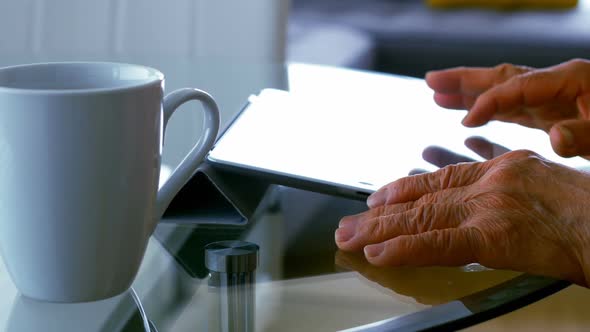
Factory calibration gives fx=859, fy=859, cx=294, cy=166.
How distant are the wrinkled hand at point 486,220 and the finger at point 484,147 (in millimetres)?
135

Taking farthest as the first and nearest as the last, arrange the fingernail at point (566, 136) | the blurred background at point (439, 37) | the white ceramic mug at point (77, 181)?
1. the blurred background at point (439, 37)
2. the fingernail at point (566, 136)
3. the white ceramic mug at point (77, 181)

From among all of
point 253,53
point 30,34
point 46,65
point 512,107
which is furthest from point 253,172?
point 30,34

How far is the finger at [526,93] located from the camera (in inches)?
40.1

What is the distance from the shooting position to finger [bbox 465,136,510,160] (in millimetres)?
859

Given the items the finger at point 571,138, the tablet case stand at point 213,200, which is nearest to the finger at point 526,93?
the finger at point 571,138

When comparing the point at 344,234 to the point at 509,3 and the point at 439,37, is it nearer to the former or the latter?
the point at 439,37

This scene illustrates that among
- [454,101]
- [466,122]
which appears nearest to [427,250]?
[466,122]

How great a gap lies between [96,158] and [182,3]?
121 cm

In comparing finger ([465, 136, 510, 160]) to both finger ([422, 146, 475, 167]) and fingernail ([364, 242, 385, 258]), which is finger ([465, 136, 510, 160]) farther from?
fingernail ([364, 242, 385, 258])

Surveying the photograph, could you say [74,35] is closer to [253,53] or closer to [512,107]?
[253,53]

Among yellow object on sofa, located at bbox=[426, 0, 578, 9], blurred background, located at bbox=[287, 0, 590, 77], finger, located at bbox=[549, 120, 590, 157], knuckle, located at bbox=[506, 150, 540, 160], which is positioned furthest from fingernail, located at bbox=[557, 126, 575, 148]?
yellow object on sofa, located at bbox=[426, 0, 578, 9]

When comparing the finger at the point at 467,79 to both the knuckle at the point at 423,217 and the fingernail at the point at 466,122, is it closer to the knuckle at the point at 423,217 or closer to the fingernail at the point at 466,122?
the fingernail at the point at 466,122

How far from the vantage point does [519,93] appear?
105 cm

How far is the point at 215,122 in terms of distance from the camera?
0.62 meters
